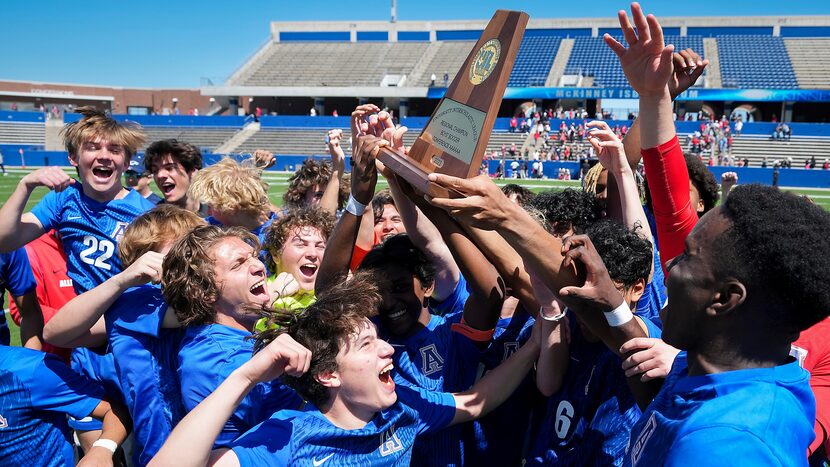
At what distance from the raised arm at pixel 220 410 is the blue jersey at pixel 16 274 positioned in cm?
198

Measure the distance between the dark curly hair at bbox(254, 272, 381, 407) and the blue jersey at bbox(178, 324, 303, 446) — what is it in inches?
8.2

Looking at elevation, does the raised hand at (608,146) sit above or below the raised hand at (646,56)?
below

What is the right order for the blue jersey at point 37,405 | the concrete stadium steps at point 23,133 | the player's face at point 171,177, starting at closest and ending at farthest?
1. the blue jersey at point 37,405
2. the player's face at point 171,177
3. the concrete stadium steps at point 23,133

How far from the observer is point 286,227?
3.30m

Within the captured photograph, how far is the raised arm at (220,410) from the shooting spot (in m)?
1.67

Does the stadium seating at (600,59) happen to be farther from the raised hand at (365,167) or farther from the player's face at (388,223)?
the raised hand at (365,167)

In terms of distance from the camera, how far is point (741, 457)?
1.19 metres

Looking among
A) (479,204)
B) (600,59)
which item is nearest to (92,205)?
(479,204)

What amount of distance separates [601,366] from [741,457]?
38.9 inches

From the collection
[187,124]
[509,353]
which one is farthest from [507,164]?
[509,353]

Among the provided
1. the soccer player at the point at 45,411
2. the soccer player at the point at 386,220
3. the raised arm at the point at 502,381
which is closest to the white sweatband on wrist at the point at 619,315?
the raised arm at the point at 502,381

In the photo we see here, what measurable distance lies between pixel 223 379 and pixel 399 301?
29.1 inches

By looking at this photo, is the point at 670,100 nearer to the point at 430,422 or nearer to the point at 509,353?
the point at 509,353

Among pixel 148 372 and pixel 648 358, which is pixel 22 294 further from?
pixel 648 358
